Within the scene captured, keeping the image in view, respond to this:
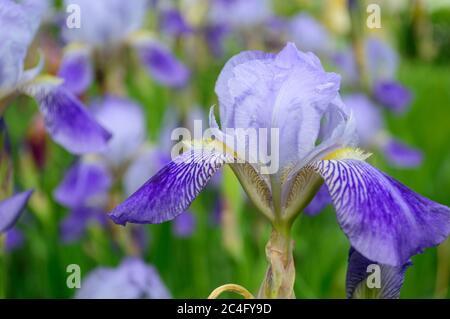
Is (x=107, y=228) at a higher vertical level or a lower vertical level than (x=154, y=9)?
lower

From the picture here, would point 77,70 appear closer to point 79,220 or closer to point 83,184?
point 83,184

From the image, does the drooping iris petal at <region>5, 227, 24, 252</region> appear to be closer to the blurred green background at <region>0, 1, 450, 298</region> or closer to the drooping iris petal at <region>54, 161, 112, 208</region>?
the blurred green background at <region>0, 1, 450, 298</region>

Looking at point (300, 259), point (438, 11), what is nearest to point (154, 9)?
point (300, 259)

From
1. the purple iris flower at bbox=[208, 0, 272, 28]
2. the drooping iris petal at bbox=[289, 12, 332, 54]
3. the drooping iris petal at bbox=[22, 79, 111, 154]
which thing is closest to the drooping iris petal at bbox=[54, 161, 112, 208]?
the drooping iris petal at bbox=[22, 79, 111, 154]

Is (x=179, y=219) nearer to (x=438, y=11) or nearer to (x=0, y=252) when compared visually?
(x=0, y=252)

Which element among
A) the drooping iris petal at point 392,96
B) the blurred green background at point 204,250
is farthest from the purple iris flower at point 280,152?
the drooping iris petal at point 392,96
